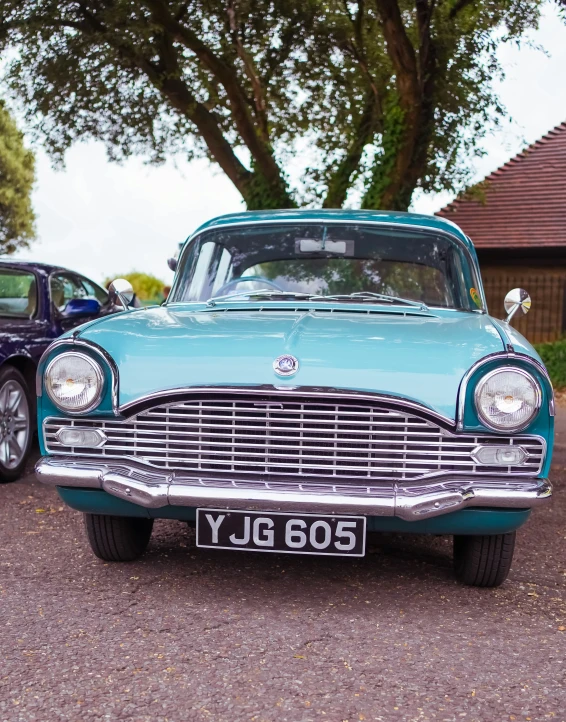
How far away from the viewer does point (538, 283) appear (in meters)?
18.4

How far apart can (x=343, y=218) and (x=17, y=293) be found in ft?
10.2

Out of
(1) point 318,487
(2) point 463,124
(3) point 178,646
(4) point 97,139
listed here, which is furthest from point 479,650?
(4) point 97,139

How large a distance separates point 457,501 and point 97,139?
14.1 m

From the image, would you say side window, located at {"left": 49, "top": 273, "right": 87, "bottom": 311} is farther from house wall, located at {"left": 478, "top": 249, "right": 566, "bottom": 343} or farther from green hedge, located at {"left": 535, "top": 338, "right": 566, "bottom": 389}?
house wall, located at {"left": 478, "top": 249, "right": 566, "bottom": 343}

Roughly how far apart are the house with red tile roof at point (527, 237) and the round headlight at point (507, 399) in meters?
13.7

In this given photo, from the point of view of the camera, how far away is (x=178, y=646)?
321cm

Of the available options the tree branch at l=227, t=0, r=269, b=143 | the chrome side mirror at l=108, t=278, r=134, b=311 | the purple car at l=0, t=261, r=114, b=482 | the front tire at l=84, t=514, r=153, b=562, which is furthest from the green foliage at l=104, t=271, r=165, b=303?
the front tire at l=84, t=514, r=153, b=562

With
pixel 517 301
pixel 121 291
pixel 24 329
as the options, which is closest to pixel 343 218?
pixel 517 301

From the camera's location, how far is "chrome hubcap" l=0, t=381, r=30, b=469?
621 cm

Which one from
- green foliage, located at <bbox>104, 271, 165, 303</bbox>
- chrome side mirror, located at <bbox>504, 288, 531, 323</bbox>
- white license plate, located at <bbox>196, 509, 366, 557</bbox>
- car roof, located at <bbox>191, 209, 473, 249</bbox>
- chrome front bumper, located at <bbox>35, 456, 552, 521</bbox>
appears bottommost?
green foliage, located at <bbox>104, 271, 165, 303</bbox>

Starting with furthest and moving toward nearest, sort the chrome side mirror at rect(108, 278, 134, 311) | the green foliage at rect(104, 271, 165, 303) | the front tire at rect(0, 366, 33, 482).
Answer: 1. the green foliage at rect(104, 271, 165, 303)
2. the front tire at rect(0, 366, 33, 482)
3. the chrome side mirror at rect(108, 278, 134, 311)

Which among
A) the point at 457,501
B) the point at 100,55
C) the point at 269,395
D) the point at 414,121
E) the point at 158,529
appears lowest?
the point at 158,529

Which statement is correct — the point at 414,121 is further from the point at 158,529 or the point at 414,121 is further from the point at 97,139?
the point at 158,529

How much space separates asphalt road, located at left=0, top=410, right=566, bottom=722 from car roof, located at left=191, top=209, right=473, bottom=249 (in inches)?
66.4
